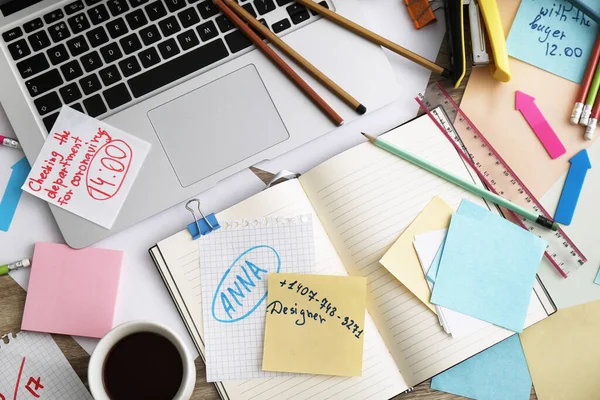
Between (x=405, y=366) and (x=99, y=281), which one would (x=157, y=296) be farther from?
(x=405, y=366)

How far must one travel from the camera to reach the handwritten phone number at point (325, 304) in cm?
67

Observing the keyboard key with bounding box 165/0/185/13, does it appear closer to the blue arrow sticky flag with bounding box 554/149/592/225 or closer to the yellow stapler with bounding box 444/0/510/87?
the yellow stapler with bounding box 444/0/510/87

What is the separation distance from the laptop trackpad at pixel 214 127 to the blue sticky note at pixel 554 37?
0.35 meters

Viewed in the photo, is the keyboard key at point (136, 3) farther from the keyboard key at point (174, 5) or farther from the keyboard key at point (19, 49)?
the keyboard key at point (19, 49)

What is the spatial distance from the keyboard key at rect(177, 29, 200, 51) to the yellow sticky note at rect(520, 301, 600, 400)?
0.56 meters

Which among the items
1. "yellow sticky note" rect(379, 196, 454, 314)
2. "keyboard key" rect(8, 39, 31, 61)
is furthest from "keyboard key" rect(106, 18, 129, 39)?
"yellow sticky note" rect(379, 196, 454, 314)

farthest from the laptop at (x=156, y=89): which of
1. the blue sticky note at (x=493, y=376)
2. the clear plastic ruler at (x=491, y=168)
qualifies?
the blue sticky note at (x=493, y=376)

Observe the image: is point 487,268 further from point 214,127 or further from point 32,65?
point 32,65

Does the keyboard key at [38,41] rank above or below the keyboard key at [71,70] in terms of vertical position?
above

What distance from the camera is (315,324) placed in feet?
2.22

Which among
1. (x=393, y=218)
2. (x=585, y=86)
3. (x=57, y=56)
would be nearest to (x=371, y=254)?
(x=393, y=218)

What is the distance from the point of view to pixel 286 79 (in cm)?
72

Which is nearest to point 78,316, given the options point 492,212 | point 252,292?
point 252,292

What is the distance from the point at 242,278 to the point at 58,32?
1.29 ft
